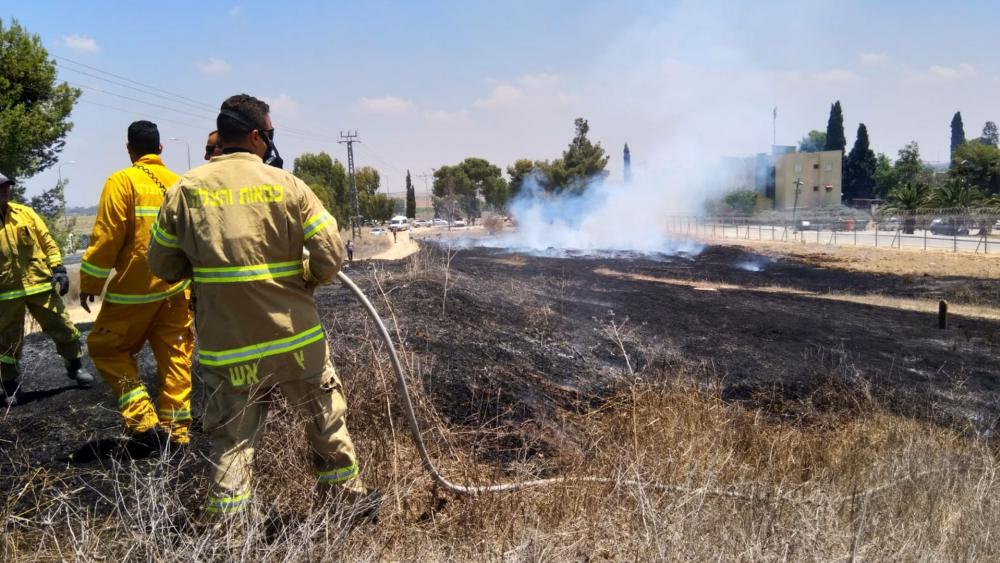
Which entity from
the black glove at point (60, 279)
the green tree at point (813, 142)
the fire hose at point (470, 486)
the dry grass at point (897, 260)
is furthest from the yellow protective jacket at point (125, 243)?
the green tree at point (813, 142)

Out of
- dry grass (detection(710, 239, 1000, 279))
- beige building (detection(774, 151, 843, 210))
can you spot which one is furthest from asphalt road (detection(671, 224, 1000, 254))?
beige building (detection(774, 151, 843, 210))

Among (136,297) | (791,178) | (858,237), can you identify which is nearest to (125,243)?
(136,297)

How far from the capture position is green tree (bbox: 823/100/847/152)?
226 feet

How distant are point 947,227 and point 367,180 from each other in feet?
123

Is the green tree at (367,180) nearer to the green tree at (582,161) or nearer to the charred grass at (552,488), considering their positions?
the green tree at (582,161)

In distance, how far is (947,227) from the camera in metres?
35.3

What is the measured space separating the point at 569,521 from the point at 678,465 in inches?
33.6

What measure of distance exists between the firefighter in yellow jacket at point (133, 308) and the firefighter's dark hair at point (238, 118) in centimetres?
108

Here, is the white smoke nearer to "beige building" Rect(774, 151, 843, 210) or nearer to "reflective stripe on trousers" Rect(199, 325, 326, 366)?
"beige building" Rect(774, 151, 843, 210)

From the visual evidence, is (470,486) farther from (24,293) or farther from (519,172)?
(519,172)

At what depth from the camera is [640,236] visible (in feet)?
141

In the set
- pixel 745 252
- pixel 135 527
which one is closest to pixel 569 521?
pixel 135 527

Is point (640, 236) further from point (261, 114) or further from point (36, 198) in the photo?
point (261, 114)

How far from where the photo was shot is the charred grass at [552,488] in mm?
2453
